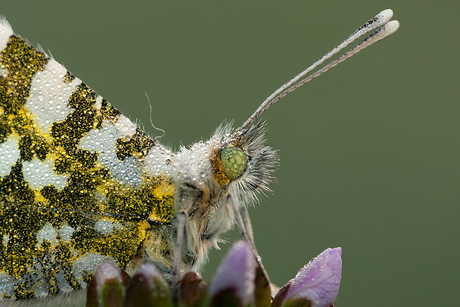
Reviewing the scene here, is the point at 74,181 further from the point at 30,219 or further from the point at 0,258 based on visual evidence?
the point at 0,258

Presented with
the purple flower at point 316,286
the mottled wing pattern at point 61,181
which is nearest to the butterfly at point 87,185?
the mottled wing pattern at point 61,181

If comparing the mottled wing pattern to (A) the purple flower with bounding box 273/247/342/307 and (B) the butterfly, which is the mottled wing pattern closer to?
(B) the butterfly

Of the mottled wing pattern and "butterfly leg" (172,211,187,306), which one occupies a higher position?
the mottled wing pattern

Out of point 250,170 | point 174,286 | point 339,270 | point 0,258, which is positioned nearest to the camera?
point 174,286

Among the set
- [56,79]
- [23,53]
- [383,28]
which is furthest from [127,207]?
[383,28]

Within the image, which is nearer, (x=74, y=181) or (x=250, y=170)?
(x=74, y=181)

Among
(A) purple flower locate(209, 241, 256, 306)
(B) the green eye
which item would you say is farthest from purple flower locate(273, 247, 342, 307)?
(B) the green eye
